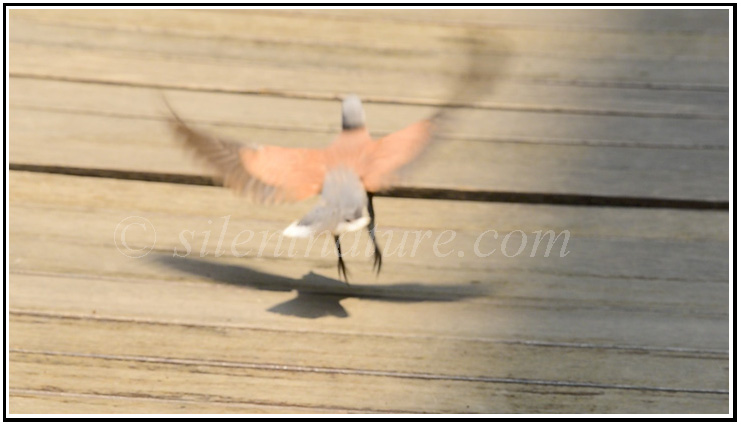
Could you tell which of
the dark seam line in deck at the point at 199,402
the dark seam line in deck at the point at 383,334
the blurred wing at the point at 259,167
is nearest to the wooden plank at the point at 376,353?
the dark seam line in deck at the point at 383,334

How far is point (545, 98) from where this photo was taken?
3.20 meters

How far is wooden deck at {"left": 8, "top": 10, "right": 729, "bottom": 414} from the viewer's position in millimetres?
2207

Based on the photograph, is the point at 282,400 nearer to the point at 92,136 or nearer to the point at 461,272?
the point at 461,272

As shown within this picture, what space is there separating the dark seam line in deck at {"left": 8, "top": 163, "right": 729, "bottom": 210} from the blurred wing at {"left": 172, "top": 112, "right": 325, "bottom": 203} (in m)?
0.32

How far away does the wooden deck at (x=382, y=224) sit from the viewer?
7.24ft

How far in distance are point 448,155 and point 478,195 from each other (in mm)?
219

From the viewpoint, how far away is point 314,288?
8.05 ft

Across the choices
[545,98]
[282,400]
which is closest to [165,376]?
[282,400]

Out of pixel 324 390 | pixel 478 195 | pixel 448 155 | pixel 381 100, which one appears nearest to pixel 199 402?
pixel 324 390

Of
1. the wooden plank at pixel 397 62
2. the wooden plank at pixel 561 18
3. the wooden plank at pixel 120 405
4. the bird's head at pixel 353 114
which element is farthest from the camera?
the wooden plank at pixel 561 18

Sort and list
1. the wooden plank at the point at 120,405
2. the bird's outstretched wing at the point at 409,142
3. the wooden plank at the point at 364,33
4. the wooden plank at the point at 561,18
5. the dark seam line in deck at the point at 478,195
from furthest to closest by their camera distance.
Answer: the wooden plank at the point at 561,18
the wooden plank at the point at 364,33
the dark seam line in deck at the point at 478,195
the bird's outstretched wing at the point at 409,142
the wooden plank at the point at 120,405

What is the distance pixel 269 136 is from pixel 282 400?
1.14 m

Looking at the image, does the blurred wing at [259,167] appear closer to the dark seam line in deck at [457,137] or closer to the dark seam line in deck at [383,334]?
the dark seam line in deck at [383,334]

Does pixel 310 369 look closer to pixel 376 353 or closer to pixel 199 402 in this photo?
pixel 376 353
